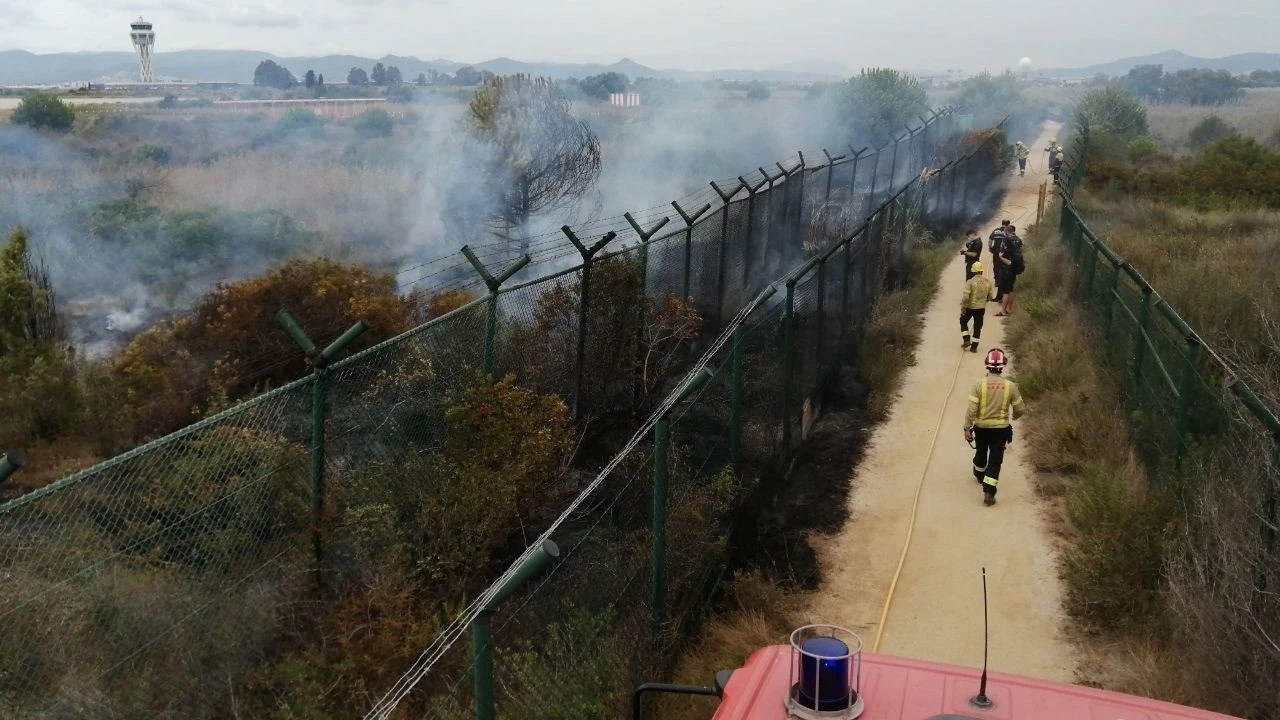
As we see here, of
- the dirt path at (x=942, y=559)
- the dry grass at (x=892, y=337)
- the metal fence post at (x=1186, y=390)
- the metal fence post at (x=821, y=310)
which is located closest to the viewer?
the dirt path at (x=942, y=559)

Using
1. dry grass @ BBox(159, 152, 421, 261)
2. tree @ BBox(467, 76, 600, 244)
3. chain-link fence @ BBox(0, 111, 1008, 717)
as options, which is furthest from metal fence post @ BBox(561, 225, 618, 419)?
dry grass @ BBox(159, 152, 421, 261)

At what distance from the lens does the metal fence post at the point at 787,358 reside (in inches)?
326

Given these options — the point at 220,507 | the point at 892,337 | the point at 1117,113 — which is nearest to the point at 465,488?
the point at 220,507

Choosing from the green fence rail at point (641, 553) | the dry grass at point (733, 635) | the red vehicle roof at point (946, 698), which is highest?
the red vehicle roof at point (946, 698)

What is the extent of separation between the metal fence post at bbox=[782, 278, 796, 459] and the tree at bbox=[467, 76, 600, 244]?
1326 centimetres

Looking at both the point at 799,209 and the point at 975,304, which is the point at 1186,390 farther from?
the point at 799,209

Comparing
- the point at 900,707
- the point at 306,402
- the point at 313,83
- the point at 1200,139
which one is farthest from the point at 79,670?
the point at 313,83

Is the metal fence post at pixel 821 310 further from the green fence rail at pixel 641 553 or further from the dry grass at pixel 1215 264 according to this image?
the dry grass at pixel 1215 264

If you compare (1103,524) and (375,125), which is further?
(375,125)

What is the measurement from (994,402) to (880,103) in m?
38.7

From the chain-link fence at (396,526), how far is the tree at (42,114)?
36.4 metres

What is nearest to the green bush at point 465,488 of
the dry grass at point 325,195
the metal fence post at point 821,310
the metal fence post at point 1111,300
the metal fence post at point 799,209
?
the metal fence post at point 821,310

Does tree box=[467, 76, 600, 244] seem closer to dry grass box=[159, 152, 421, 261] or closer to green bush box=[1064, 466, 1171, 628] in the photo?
dry grass box=[159, 152, 421, 261]

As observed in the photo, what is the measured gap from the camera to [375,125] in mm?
49031
